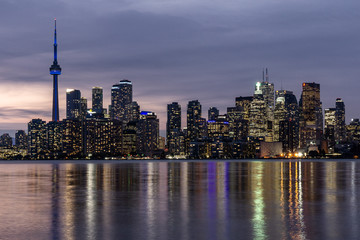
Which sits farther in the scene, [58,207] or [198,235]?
[58,207]

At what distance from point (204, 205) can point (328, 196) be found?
1671 centimetres

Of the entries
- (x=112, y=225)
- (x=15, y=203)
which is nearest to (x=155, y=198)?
(x=15, y=203)

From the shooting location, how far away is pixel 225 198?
48188 mm

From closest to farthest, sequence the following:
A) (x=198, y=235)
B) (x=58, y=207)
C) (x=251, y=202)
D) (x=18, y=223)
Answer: (x=198, y=235) < (x=18, y=223) < (x=58, y=207) < (x=251, y=202)

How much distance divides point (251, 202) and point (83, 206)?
15.7 meters

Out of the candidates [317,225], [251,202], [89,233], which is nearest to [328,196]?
[251,202]

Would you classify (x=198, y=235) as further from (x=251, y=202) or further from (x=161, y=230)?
(x=251, y=202)

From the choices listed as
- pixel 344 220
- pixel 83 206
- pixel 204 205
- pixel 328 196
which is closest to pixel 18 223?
pixel 83 206

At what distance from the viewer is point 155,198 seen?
4831 centimetres

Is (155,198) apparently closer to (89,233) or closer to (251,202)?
(251,202)

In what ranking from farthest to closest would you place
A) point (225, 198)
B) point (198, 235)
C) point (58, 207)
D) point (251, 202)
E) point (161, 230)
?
point (225, 198) → point (251, 202) → point (58, 207) → point (161, 230) → point (198, 235)

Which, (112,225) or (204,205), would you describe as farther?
(204,205)

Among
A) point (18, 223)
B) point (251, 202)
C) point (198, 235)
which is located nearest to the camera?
point (198, 235)

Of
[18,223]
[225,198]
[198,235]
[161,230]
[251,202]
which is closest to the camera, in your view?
[198,235]
